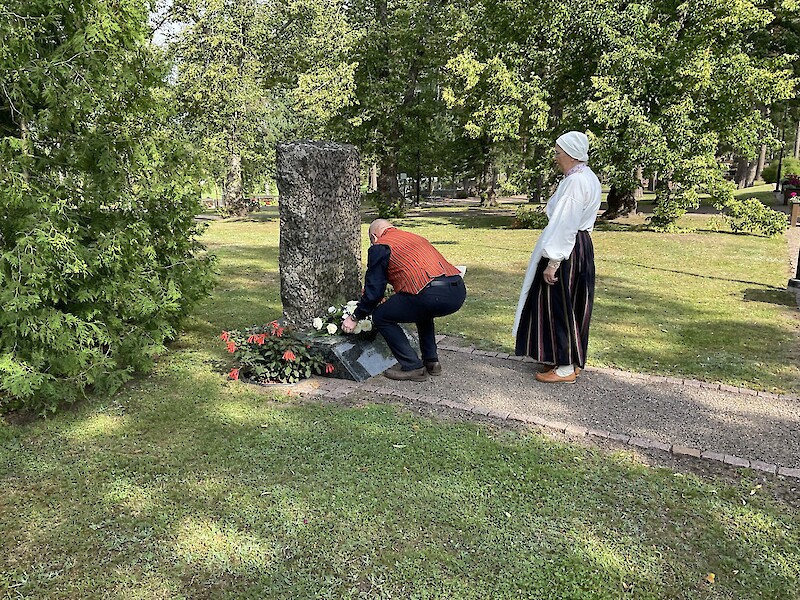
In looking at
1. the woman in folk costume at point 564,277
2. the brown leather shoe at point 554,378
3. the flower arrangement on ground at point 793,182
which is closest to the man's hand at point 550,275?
the woman in folk costume at point 564,277

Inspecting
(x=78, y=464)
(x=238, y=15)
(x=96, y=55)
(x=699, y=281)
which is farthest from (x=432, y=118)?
(x=78, y=464)

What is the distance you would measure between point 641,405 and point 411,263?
211cm

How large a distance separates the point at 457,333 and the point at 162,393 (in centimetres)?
326

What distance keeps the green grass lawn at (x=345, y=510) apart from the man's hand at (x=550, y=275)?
1299 millimetres

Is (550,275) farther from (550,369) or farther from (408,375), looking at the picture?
(408,375)

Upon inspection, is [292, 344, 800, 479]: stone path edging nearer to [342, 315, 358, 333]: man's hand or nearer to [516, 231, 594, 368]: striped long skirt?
[342, 315, 358, 333]: man's hand

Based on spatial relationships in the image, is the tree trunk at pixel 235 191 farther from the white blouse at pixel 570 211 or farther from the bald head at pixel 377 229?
the white blouse at pixel 570 211

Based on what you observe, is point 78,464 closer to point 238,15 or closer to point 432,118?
point 432,118

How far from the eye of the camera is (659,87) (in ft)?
52.9

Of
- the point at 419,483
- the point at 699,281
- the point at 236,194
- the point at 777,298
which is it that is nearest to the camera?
the point at 419,483

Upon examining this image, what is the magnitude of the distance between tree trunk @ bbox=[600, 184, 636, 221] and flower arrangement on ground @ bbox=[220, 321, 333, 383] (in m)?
17.2

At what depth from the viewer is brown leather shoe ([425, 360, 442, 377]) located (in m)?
5.39

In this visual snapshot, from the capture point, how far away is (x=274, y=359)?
5176 millimetres

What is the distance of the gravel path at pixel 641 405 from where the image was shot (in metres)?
A: 4.10
